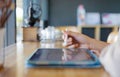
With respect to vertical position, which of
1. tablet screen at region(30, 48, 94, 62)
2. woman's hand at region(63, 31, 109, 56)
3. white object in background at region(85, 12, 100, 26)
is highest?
white object in background at region(85, 12, 100, 26)

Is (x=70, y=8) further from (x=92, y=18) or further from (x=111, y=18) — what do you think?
(x=111, y=18)

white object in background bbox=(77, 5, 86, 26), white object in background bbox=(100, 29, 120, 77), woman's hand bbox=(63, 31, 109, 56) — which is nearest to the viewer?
white object in background bbox=(100, 29, 120, 77)

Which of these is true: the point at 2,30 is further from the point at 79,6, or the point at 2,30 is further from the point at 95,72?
the point at 79,6

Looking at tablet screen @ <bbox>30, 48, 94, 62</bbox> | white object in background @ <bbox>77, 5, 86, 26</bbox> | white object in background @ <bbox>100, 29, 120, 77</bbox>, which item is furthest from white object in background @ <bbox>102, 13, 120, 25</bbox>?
white object in background @ <bbox>100, 29, 120, 77</bbox>

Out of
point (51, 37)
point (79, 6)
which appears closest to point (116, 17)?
point (79, 6)

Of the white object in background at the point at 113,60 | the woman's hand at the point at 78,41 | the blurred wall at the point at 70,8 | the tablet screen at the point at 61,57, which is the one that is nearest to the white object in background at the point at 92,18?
the blurred wall at the point at 70,8

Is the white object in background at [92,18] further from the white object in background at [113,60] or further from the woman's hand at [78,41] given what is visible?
the white object in background at [113,60]

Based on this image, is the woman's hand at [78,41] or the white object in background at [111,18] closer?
the woman's hand at [78,41]

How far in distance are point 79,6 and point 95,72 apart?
5.01 m

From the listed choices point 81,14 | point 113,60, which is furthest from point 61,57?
point 81,14

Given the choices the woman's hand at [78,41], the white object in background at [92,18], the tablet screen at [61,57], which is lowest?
the tablet screen at [61,57]

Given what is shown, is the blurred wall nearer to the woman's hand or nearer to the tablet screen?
the woman's hand

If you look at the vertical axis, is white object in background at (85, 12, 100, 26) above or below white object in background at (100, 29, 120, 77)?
above

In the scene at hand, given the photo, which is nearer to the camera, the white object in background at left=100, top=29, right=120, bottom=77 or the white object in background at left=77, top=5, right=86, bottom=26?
the white object in background at left=100, top=29, right=120, bottom=77
